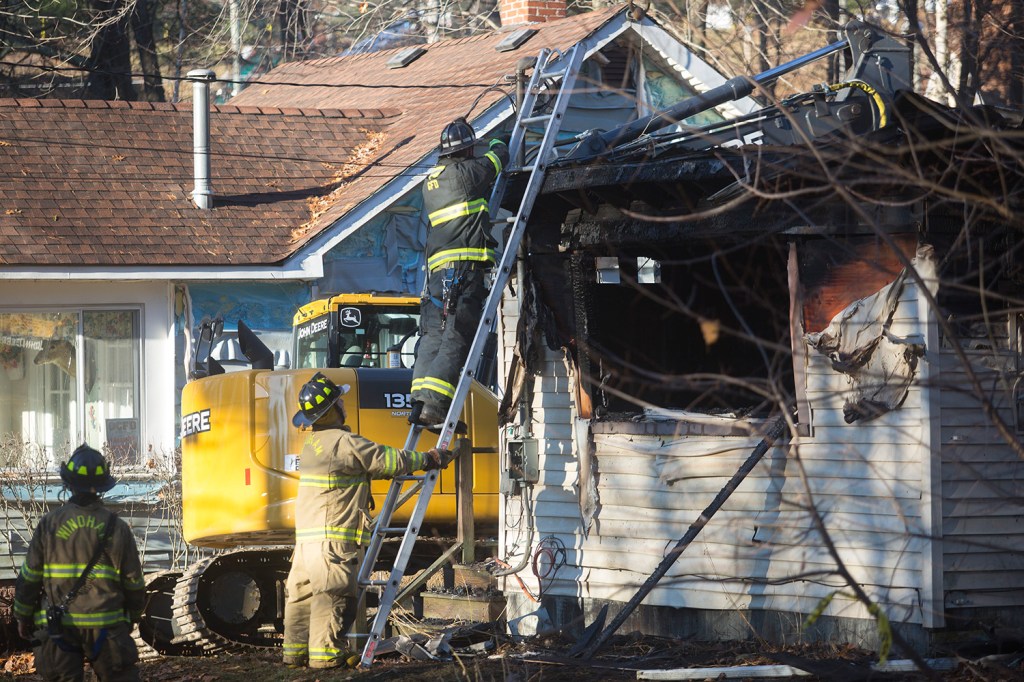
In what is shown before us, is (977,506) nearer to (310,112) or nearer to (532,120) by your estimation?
(532,120)

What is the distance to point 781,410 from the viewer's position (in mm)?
7605

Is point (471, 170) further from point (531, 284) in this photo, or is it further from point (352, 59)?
point (352, 59)

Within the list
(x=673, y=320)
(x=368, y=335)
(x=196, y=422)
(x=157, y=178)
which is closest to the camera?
(x=673, y=320)

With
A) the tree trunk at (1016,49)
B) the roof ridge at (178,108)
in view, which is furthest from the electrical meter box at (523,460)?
the roof ridge at (178,108)

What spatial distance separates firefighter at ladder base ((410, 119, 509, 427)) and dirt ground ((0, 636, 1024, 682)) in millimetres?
1634

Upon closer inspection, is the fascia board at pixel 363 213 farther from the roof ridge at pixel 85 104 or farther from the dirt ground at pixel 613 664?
the dirt ground at pixel 613 664

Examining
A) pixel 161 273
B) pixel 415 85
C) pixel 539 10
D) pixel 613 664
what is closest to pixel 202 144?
pixel 161 273

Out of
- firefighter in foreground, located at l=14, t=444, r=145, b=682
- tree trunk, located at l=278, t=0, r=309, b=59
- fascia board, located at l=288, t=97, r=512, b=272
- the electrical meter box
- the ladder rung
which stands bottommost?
firefighter in foreground, located at l=14, t=444, r=145, b=682

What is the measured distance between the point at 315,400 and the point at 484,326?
128cm

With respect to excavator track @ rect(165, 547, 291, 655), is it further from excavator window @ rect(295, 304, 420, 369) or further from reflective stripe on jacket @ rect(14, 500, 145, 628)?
reflective stripe on jacket @ rect(14, 500, 145, 628)

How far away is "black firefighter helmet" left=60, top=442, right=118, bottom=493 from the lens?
7500mm

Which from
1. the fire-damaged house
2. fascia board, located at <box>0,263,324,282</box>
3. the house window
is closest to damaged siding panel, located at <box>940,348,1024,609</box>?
the fire-damaged house

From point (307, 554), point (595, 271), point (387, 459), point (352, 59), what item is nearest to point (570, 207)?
point (595, 271)

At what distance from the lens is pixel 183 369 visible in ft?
52.3
